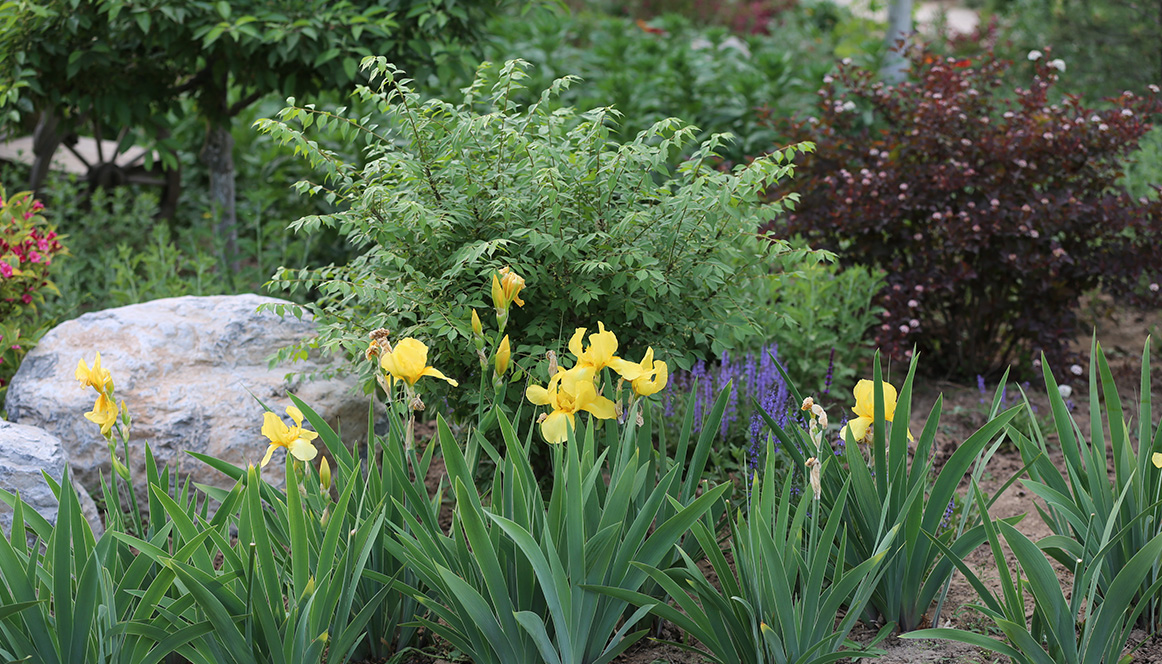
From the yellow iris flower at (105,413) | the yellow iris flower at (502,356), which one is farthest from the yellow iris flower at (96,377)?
the yellow iris flower at (502,356)

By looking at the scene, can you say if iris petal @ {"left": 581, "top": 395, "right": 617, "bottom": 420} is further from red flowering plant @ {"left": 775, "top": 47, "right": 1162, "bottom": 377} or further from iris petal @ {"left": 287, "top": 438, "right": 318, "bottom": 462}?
red flowering plant @ {"left": 775, "top": 47, "right": 1162, "bottom": 377}

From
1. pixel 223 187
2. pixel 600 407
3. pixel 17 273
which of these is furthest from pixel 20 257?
pixel 600 407

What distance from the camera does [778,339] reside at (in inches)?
146

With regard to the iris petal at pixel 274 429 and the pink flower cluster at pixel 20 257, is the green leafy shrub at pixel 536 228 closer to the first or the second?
the iris petal at pixel 274 429

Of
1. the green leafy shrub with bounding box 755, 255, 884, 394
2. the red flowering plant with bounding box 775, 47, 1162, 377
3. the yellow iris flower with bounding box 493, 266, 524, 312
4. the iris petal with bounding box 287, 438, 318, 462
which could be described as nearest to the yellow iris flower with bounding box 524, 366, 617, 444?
the yellow iris flower with bounding box 493, 266, 524, 312

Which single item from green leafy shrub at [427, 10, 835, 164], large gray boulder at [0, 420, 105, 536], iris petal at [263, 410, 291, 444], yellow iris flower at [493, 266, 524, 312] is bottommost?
large gray boulder at [0, 420, 105, 536]

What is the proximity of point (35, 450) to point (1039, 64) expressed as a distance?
13.2ft

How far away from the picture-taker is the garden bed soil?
6.91 feet

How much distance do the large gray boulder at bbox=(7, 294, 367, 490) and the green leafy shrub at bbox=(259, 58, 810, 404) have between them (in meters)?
0.44

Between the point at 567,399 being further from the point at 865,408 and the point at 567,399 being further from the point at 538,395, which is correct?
the point at 865,408

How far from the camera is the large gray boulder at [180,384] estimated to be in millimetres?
2904

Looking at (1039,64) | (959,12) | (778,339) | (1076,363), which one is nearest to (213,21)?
(778,339)

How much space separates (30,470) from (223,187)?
2.78m

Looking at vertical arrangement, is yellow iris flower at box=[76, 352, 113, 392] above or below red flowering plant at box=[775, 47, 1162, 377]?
below
